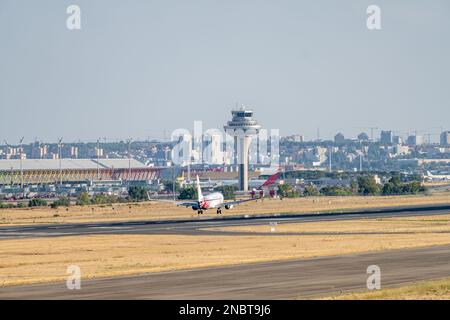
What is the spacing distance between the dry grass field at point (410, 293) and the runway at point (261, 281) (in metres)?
1.88

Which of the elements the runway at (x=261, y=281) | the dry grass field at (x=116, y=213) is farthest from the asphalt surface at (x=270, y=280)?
the dry grass field at (x=116, y=213)

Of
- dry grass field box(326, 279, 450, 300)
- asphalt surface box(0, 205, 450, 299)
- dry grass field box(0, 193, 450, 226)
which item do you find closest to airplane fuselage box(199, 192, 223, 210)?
dry grass field box(0, 193, 450, 226)

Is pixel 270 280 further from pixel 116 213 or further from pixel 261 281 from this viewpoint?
pixel 116 213

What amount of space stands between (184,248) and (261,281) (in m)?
27.8

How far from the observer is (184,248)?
8775cm

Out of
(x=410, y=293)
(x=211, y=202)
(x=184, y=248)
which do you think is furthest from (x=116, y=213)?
(x=410, y=293)

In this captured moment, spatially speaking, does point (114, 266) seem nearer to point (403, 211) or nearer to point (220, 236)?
point (220, 236)

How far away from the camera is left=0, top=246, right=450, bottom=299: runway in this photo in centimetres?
5459

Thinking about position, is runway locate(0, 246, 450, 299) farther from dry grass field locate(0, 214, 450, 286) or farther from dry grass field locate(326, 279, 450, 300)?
dry grass field locate(0, 214, 450, 286)

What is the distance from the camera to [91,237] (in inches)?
4094

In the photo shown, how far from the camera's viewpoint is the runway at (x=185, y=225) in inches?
4419

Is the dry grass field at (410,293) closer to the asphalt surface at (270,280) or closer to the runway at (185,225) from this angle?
the asphalt surface at (270,280)

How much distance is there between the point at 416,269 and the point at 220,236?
38768 mm
